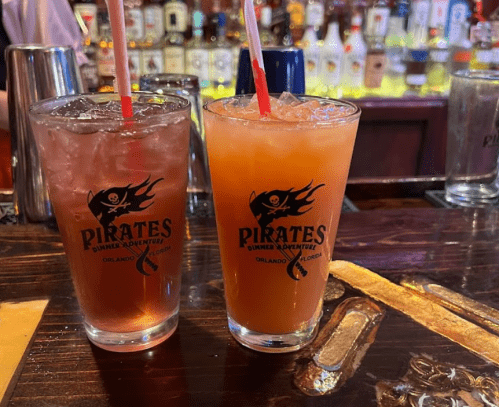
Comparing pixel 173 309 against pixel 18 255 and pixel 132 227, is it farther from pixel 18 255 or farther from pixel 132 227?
pixel 18 255

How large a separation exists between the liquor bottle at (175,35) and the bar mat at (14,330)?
236cm

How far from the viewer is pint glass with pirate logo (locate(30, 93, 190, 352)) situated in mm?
623

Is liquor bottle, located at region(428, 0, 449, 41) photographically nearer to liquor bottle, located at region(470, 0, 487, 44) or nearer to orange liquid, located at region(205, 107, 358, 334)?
liquor bottle, located at region(470, 0, 487, 44)

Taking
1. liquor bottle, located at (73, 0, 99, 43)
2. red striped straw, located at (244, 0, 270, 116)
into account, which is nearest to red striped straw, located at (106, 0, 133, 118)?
red striped straw, located at (244, 0, 270, 116)

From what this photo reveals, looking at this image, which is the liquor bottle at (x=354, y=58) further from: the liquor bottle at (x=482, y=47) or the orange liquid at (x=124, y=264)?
the orange liquid at (x=124, y=264)

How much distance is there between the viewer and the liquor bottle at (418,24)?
3.04 meters

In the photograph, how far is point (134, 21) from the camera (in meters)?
2.89

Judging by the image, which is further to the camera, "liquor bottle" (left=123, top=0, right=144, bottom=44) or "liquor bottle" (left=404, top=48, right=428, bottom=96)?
"liquor bottle" (left=404, top=48, right=428, bottom=96)

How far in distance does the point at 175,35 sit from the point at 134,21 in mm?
250

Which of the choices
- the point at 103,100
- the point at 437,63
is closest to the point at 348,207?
the point at 103,100

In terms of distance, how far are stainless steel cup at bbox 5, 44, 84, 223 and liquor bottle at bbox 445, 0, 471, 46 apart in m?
2.70

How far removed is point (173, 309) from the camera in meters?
0.75

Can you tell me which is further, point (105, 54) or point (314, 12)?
point (314, 12)

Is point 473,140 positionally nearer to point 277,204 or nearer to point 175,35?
point 277,204
